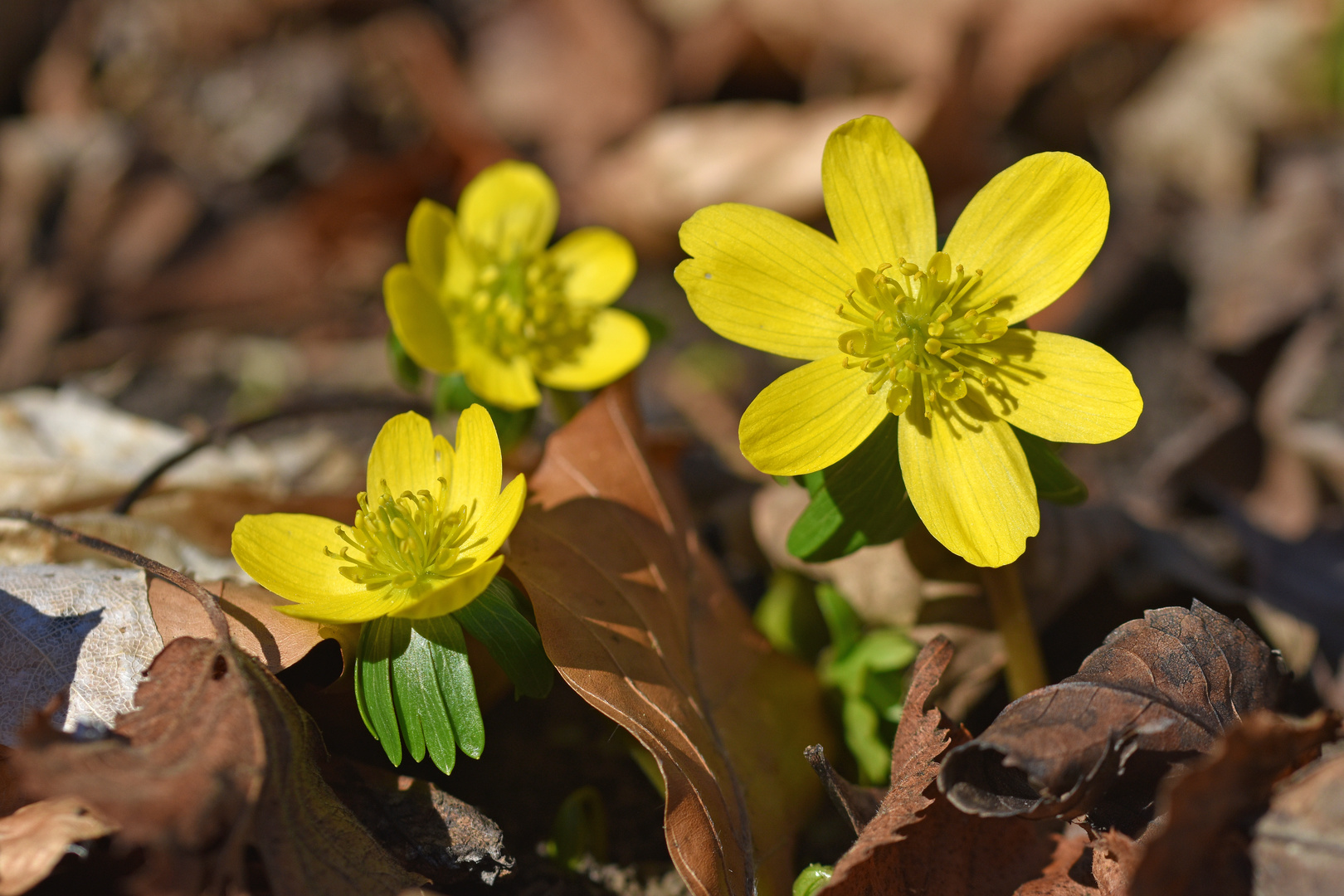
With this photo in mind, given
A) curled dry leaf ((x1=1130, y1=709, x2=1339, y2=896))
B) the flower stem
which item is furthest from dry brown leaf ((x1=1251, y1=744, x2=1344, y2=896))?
the flower stem

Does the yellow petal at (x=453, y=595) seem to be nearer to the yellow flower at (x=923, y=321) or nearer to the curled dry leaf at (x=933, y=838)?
the yellow flower at (x=923, y=321)

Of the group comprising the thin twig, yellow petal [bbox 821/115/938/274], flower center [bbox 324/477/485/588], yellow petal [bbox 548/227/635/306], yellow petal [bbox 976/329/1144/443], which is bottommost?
the thin twig

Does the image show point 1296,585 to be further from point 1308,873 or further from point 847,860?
point 847,860

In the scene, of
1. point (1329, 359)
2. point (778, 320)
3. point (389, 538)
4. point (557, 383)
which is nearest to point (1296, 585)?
point (1329, 359)

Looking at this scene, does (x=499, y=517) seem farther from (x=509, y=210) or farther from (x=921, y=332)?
(x=509, y=210)

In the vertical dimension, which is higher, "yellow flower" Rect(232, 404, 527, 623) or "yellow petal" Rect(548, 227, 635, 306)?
"yellow petal" Rect(548, 227, 635, 306)

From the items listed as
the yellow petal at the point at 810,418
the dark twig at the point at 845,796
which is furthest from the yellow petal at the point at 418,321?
the dark twig at the point at 845,796

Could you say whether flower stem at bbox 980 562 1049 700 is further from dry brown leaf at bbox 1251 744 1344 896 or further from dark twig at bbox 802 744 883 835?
dry brown leaf at bbox 1251 744 1344 896
